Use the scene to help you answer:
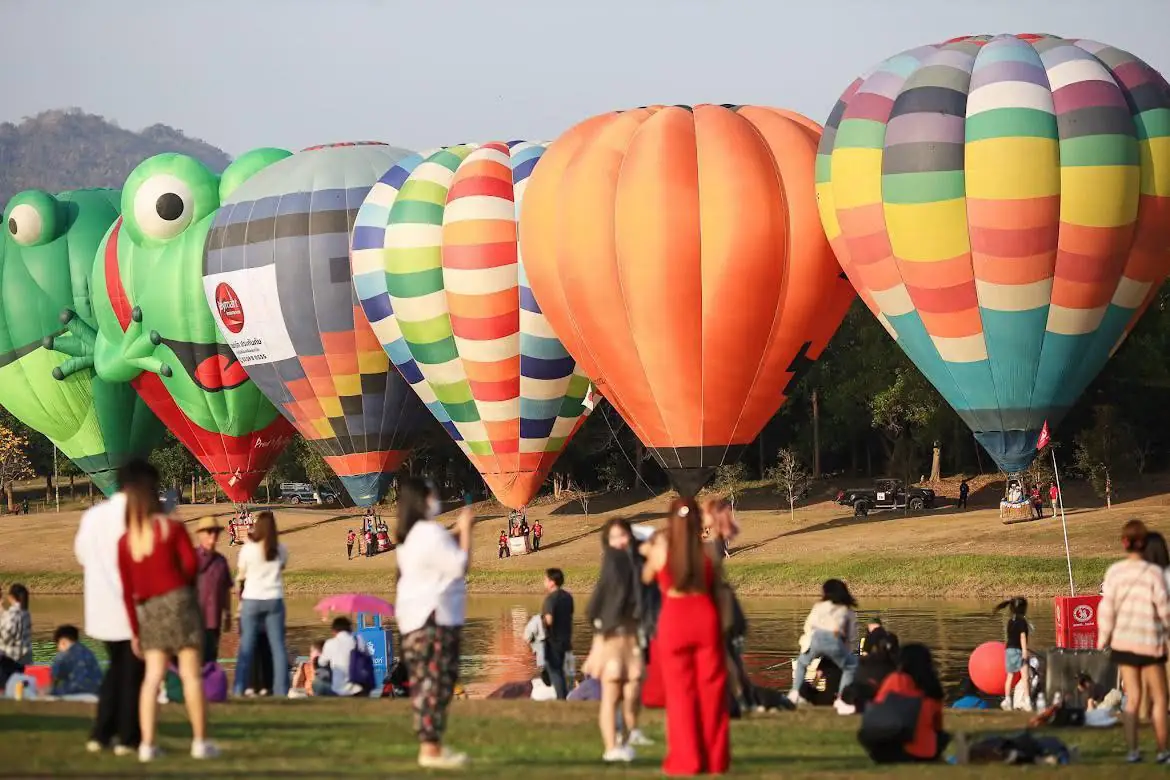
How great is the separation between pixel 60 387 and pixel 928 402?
71.3 ft

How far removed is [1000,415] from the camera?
27.4 meters

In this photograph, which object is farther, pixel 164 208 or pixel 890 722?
pixel 164 208

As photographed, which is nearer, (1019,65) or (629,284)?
(1019,65)

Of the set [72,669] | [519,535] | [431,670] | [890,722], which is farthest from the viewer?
[519,535]

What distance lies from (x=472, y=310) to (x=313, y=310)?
12.1 feet

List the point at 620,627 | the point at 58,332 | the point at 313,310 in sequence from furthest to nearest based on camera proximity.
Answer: the point at 58,332, the point at 313,310, the point at 620,627

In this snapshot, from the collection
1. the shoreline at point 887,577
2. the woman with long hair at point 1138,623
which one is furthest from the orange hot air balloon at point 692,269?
the woman with long hair at point 1138,623

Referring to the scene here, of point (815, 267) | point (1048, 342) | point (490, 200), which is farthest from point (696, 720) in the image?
point (490, 200)

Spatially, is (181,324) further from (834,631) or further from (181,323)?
(834,631)

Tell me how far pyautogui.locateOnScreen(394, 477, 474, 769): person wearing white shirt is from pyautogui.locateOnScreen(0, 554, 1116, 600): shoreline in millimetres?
25483

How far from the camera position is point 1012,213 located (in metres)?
26.4

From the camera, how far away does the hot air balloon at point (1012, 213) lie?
2642cm

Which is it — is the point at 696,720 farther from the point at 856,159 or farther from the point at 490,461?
the point at 490,461

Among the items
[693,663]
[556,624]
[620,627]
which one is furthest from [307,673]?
[693,663]
